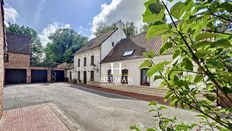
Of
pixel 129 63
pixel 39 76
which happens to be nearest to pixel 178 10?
pixel 129 63

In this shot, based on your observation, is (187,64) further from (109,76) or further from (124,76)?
(109,76)

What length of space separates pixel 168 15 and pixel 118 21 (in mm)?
21708

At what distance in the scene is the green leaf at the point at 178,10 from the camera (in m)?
0.57

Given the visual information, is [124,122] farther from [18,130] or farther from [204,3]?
Answer: [204,3]

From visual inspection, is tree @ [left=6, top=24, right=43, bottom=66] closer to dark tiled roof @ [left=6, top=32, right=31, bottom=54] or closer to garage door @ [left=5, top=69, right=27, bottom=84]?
dark tiled roof @ [left=6, top=32, right=31, bottom=54]

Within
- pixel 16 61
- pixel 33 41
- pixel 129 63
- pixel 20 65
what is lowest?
pixel 129 63

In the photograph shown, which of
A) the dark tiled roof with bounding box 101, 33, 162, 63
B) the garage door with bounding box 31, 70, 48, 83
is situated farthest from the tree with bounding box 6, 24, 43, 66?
the dark tiled roof with bounding box 101, 33, 162, 63

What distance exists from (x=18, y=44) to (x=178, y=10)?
108 feet

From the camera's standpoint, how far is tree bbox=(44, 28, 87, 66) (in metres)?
41.2

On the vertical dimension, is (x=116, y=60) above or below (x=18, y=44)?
below

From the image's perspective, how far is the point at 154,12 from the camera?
0.57 meters

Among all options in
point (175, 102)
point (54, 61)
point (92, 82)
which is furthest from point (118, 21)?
point (54, 61)

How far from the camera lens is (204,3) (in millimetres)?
679

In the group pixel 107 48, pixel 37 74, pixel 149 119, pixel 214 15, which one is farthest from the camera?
pixel 37 74
